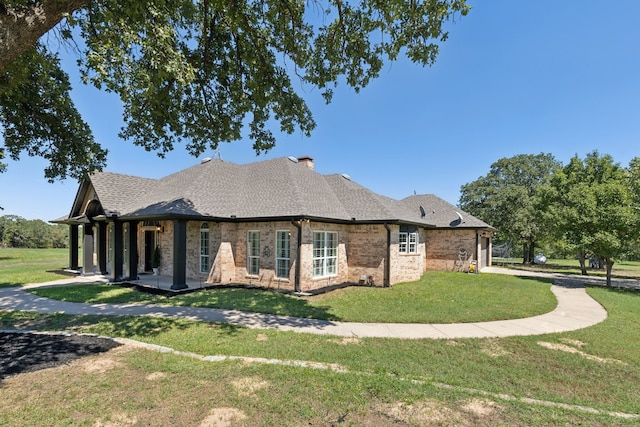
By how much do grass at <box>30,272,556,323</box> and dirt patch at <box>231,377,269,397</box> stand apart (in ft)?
13.4

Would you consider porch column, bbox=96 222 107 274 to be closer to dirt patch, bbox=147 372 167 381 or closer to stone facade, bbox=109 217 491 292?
stone facade, bbox=109 217 491 292

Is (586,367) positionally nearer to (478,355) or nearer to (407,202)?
(478,355)

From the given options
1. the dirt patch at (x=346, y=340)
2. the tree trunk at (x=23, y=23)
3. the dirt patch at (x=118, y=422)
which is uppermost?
the tree trunk at (x=23, y=23)

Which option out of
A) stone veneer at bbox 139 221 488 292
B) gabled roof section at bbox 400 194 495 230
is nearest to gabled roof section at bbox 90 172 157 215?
stone veneer at bbox 139 221 488 292

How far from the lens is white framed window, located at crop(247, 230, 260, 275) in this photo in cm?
1346

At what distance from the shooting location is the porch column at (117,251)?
13887 millimetres

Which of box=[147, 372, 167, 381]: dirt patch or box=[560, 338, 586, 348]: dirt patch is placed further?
box=[560, 338, 586, 348]: dirt patch

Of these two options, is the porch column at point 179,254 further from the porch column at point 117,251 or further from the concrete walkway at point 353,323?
the porch column at point 117,251

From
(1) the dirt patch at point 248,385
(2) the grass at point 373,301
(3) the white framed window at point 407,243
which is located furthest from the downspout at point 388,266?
(1) the dirt patch at point 248,385

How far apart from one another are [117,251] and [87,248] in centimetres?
457

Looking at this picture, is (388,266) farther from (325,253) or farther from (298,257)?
(298,257)

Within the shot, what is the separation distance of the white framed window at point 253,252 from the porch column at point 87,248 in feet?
33.3

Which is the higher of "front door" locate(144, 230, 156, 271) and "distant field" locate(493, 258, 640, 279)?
"front door" locate(144, 230, 156, 271)

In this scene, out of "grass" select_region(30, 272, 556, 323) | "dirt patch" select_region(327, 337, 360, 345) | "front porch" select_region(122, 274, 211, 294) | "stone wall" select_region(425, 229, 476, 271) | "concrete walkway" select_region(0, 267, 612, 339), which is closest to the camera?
"dirt patch" select_region(327, 337, 360, 345)
